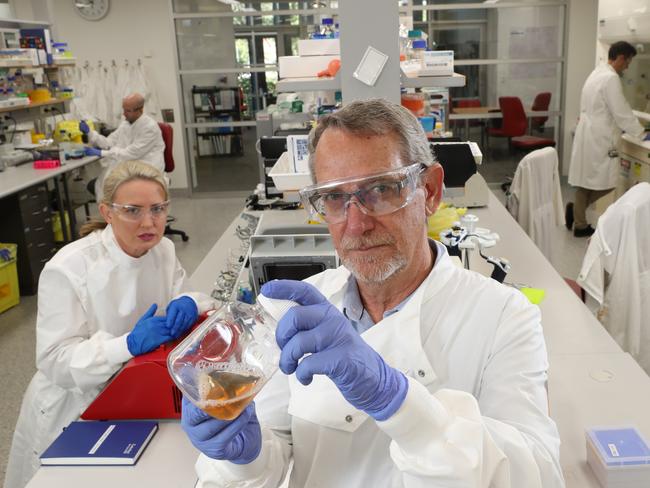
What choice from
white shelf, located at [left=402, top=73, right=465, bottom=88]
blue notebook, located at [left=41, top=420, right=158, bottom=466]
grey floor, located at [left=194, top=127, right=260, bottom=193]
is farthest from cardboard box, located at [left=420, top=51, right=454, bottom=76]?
grey floor, located at [left=194, top=127, right=260, bottom=193]

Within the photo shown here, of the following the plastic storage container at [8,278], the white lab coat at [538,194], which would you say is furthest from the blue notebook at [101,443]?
the plastic storage container at [8,278]

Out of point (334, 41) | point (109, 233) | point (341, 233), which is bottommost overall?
point (109, 233)

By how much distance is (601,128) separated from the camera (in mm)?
5875

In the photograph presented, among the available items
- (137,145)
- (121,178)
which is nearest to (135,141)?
(137,145)

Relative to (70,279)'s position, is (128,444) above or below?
below

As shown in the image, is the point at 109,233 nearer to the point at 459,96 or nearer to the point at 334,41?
the point at 334,41

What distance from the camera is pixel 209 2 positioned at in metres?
7.71

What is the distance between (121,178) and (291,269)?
0.65 metres

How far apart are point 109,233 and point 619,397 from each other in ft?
5.55

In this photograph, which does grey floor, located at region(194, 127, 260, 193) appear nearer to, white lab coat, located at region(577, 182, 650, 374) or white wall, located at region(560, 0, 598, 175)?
white wall, located at region(560, 0, 598, 175)

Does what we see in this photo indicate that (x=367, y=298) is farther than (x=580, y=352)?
No

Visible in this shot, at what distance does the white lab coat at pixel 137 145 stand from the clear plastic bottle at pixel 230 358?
17.0 feet

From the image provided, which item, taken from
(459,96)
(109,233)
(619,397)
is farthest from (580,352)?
(459,96)

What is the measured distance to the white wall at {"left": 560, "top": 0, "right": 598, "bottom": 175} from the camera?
737 cm
